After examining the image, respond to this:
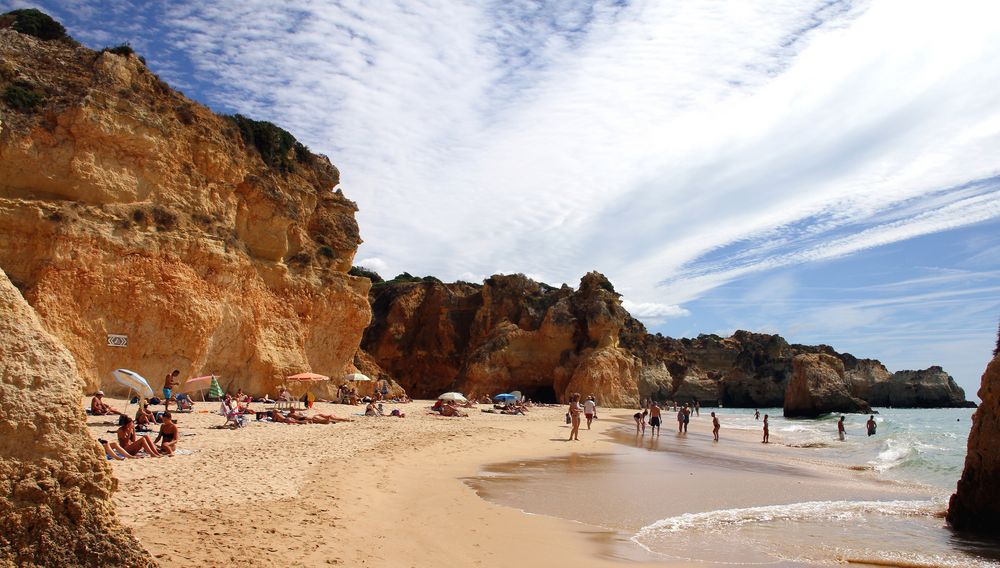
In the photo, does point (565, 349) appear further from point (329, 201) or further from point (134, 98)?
point (134, 98)

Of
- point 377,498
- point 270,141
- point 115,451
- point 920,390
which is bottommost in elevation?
point 377,498

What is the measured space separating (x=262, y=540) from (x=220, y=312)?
17.8 m

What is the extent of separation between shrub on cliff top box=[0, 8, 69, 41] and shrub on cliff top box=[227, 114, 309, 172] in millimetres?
6735

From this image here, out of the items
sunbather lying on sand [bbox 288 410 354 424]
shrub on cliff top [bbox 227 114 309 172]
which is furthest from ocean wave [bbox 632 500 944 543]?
shrub on cliff top [bbox 227 114 309 172]

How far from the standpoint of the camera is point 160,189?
2048 centimetres

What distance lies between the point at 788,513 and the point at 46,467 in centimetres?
980

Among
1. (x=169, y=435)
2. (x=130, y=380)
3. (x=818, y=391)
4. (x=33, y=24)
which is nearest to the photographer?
(x=169, y=435)

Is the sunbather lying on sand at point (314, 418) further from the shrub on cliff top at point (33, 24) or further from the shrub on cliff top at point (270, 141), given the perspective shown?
the shrub on cliff top at point (33, 24)

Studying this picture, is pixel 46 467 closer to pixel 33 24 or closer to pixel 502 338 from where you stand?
pixel 33 24

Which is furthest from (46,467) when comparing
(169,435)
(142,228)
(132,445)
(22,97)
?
(22,97)

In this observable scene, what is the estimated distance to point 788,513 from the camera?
9469mm

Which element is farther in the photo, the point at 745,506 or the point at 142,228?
the point at 142,228

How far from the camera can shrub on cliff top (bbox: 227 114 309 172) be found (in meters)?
27.2

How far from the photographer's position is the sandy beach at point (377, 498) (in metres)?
5.68
